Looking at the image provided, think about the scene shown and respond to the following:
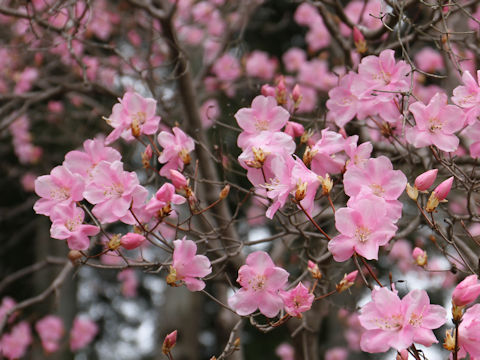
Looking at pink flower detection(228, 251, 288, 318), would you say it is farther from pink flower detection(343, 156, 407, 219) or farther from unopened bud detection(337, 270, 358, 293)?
pink flower detection(343, 156, 407, 219)

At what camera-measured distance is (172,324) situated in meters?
3.71

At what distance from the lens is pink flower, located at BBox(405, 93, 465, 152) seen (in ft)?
4.79

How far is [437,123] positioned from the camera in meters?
1.48

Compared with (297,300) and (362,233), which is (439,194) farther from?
(297,300)

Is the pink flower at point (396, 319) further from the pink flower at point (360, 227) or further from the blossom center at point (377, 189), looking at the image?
the blossom center at point (377, 189)

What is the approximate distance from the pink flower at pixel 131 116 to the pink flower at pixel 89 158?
84mm

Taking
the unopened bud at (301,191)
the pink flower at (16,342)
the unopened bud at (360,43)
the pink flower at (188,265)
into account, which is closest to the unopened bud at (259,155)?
the unopened bud at (301,191)

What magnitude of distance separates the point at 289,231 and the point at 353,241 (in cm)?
43

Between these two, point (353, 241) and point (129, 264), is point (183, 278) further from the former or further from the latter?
point (353, 241)

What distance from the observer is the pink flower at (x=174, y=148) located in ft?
5.28

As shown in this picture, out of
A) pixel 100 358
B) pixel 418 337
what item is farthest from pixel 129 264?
pixel 100 358

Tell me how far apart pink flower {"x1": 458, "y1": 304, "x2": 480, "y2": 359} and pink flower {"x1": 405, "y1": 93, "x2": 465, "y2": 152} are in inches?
18.1

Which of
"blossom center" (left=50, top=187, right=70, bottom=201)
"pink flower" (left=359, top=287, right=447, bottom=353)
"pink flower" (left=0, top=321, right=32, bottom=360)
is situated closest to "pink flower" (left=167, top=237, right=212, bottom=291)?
"blossom center" (left=50, top=187, right=70, bottom=201)

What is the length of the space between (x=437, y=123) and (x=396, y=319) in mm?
575
